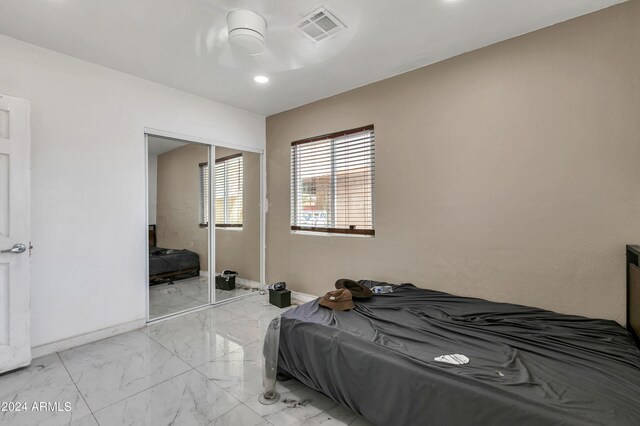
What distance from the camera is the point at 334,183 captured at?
12.5ft

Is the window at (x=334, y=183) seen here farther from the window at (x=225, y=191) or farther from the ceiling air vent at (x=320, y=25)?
the ceiling air vent at (x=320, y=25)

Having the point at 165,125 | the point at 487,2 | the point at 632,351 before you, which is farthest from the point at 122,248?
the point at 632,351

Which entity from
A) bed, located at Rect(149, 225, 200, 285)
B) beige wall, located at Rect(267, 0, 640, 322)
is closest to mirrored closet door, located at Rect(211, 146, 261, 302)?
bed, located at Rect(149, 225, 200, 285)

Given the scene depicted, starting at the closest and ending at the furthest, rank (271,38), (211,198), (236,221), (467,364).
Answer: (467,364) < (271,38) < (211,198) < (236,221)

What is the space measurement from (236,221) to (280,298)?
1359 mm

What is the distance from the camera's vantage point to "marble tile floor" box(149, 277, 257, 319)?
3.62 metres

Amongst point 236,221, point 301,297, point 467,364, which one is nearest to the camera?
point 467,364

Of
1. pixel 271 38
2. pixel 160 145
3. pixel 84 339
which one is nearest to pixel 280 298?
pixel 84 339

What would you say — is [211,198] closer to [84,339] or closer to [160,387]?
[84,339]

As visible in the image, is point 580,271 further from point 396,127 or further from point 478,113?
point 396,127

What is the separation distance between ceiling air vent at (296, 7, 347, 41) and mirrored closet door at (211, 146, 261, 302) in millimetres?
2244

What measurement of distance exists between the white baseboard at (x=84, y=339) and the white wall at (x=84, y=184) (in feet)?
0.14

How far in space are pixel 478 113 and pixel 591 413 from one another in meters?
2.37

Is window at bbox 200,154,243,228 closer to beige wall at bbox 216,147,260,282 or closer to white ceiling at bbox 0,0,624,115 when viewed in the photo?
beige wall at bbox 216,147,260,282
